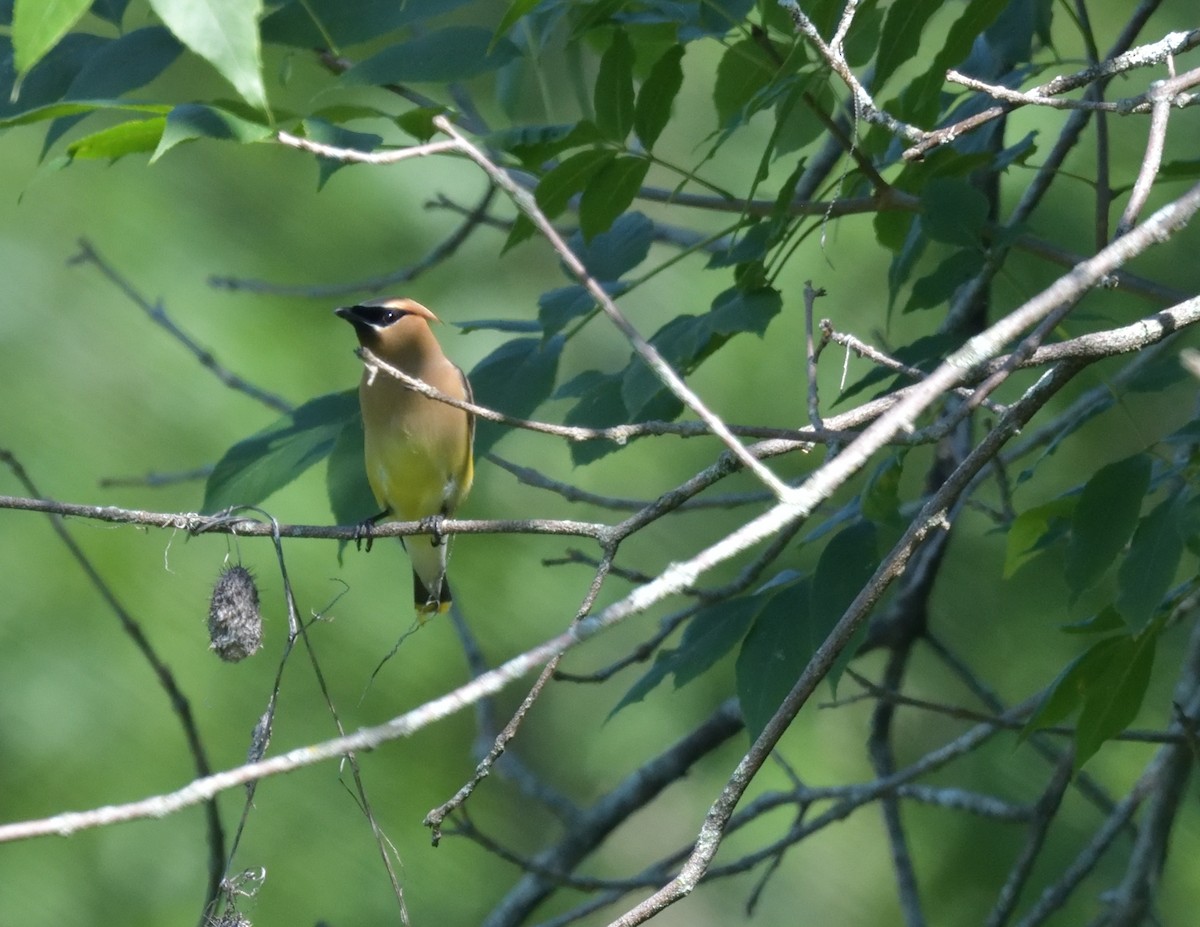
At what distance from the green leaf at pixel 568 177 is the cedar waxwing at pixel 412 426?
5.55 ft

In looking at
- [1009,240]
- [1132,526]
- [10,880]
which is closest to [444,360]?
[1009,240]

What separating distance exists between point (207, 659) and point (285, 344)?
4.35ft

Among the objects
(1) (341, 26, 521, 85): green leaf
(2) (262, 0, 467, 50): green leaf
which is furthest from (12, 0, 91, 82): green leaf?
(2) (262, 0, 467, 50): green leaf

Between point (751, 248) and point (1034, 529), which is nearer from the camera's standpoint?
point (751, 248)

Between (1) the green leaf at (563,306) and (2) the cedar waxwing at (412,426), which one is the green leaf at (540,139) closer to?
(1) the green leaf at (563,306)

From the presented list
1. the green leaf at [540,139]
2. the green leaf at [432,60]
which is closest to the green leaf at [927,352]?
the green leaf at [540,139]

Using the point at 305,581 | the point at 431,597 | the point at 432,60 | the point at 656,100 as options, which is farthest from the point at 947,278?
the point at 305,581

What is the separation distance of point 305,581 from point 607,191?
3581 mm

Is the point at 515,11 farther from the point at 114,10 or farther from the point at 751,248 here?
the point at 114,10

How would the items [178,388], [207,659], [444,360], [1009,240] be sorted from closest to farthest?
[1009,240], [444,360], [207,659], [178,388]

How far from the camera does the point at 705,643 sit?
2998 mm

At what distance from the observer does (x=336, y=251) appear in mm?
7012

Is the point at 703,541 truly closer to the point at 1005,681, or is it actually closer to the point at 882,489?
the point at 1005,681

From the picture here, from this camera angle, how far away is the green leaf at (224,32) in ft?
4.81
